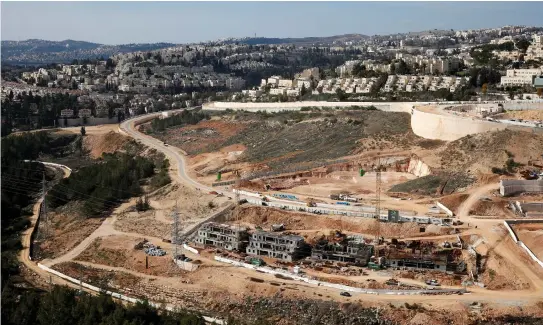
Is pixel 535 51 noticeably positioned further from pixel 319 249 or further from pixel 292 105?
pixel 319 249

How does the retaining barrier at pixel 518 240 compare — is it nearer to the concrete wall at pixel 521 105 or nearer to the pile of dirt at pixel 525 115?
the pile of dirt at pixel 525 115

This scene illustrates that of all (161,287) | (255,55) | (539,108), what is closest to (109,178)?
(161,287)

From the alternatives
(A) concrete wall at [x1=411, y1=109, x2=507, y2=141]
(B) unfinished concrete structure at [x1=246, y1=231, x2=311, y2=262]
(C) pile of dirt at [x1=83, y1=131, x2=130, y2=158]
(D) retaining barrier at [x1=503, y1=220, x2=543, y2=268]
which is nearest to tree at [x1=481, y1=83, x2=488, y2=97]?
(A) concrete wall at [x1=411, y1=109, x2=507, y2=141]

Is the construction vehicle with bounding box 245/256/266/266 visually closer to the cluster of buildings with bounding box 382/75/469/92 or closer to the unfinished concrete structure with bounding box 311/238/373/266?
the unfinished concrete structure with bounding box 311/238/373/266

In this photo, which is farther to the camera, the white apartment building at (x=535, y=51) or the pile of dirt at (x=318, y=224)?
the white apartment building at (x=535, y=51)

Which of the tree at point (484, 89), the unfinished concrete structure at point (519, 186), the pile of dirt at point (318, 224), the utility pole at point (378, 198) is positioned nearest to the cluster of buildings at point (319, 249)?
the utility pole at point (378, 198)

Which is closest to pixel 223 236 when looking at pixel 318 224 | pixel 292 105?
pixel 318 224
